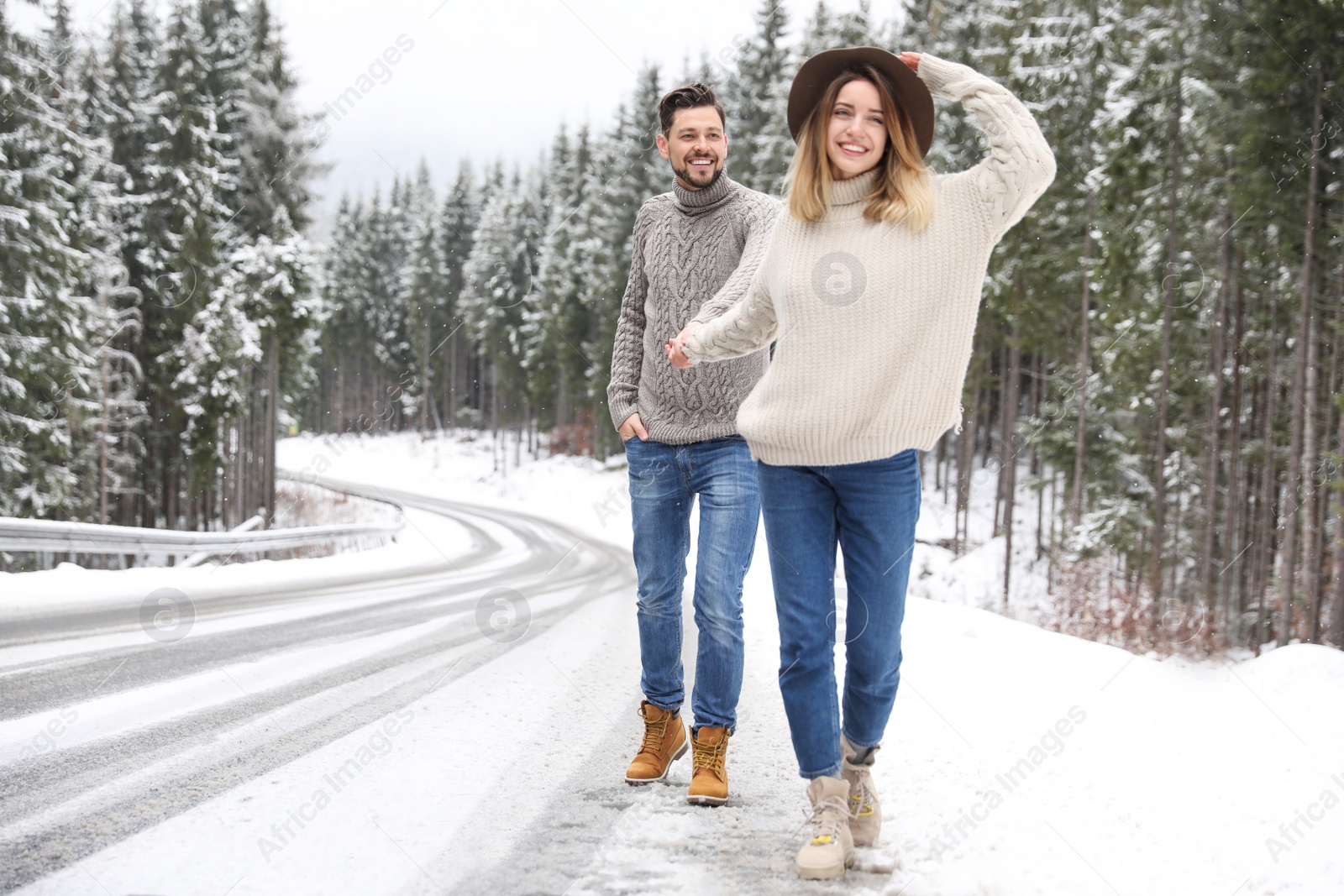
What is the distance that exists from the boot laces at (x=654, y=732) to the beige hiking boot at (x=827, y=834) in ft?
3.13

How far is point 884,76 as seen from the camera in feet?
→ 8.96

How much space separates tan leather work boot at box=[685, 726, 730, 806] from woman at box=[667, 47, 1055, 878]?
0.50 metres

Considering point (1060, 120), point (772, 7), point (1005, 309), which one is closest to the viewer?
point (1060, 120)

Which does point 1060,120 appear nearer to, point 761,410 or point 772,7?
point 772,7

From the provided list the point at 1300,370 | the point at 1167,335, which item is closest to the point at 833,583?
the point at 1300,370

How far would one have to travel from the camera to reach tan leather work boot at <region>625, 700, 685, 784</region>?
3.46 metres

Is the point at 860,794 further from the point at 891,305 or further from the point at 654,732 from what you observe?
the point at 891,305

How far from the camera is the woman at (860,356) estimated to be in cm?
259

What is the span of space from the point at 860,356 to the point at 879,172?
0.57 metres

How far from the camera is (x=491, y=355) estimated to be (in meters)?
50.5

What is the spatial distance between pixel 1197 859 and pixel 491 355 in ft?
163

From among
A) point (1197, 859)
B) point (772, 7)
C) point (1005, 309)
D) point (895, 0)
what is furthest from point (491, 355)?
point (1197, 859)

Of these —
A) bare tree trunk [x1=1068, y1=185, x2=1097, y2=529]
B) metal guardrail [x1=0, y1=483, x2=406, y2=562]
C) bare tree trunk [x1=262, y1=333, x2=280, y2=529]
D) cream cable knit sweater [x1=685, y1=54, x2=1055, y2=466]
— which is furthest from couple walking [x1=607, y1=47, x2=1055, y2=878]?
bare tree trunk [x1=262, y1=333, x2=280, y2=529]

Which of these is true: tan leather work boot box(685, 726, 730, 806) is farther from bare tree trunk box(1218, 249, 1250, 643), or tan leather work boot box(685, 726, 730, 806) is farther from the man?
bare tree trunk box(1218, 249, 1250, 643)
